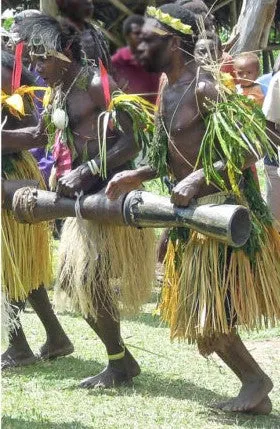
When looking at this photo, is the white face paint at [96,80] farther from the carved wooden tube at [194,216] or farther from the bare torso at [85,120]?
the carved wooden tube at [194,216]

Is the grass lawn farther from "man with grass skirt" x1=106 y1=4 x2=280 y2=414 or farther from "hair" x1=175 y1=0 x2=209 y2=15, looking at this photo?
"hair" x1=175 y1=0 x2=209 y2=15

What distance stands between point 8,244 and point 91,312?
0.67 m

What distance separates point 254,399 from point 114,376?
0.84m

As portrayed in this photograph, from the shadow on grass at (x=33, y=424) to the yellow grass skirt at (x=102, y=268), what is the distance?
0.75 metres

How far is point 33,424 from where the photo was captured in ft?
12.9

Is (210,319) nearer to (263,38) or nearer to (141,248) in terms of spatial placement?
(141,248)

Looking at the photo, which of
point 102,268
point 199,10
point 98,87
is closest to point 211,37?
point 199,10

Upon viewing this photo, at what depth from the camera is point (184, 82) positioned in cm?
407

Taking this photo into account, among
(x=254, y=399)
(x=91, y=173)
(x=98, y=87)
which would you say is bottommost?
(x=254, y=399)

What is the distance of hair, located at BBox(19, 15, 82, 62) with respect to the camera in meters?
4.49

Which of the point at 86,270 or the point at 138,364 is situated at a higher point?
the point at 86,270

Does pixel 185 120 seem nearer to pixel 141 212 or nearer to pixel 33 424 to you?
pixel 141 212

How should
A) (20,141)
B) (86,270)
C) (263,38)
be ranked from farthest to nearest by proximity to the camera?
1. (263,38)
2. (20,141)
3. (86,270)

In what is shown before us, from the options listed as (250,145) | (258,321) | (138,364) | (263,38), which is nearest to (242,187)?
(250,145)
